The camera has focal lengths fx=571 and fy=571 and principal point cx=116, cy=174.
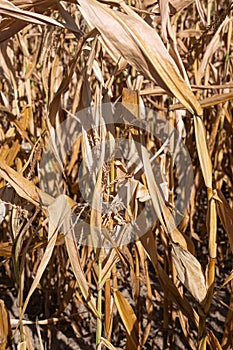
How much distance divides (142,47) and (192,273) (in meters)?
0.22

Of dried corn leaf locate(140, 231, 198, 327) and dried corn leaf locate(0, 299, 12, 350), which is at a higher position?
dried corn leaf locate(140, 231, 198, 327)

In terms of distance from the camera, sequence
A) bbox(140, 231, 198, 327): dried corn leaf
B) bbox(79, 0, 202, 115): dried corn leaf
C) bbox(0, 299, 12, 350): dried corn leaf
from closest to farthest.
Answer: bbox(79, 0, 202, 115): dried corn leaf
bbox(140, 231, 198, 327): dried corn leaf
bbox(0, 299, 12, 350): dried corn leaf

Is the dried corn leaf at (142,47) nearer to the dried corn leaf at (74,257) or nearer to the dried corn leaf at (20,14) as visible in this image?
the dried corn leaf at (20,14)

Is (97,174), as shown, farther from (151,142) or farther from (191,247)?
(151,142)

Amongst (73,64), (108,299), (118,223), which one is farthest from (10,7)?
(108,299)

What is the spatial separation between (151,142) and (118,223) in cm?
71

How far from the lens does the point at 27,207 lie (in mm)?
720

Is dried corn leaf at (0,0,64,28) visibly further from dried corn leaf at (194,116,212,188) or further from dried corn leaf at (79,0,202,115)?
dried corn leaf at (194,116,212,188)

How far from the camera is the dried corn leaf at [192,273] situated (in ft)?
1.79

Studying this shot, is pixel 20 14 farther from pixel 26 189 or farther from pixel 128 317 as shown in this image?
pixel 128 317

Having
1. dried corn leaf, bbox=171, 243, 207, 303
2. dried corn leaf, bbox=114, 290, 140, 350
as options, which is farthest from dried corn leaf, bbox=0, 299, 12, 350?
dried corn leaf, bbox=171, 243, 207, 303

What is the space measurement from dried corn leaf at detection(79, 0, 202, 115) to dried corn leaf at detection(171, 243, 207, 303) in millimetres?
145

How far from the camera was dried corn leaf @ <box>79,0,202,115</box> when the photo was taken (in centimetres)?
47

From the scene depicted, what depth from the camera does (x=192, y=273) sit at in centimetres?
55
